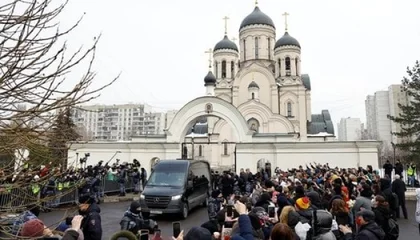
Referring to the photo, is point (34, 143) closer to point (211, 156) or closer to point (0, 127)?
point (0, 127)

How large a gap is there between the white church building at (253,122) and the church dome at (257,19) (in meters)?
0.15

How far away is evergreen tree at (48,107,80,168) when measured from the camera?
3.72 metres

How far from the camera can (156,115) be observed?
117 m

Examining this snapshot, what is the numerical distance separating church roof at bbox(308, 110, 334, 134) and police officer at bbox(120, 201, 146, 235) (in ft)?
149

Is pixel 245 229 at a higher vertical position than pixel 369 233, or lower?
higher

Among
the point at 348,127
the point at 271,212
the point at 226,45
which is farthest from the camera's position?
the point at 348,127

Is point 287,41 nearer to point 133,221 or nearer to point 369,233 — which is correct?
point 133,221

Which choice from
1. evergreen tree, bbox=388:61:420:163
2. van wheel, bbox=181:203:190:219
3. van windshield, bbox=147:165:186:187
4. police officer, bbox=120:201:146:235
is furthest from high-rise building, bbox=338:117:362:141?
police officer, bbox=120:201:146:235

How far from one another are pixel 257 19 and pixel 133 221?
46777mm

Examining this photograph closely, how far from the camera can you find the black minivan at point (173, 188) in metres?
12.4

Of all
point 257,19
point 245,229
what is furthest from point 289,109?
point 245,229

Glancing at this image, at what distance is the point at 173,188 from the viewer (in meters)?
12.9

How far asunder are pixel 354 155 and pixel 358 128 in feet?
293

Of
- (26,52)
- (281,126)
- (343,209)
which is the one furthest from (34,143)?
(281,126)
